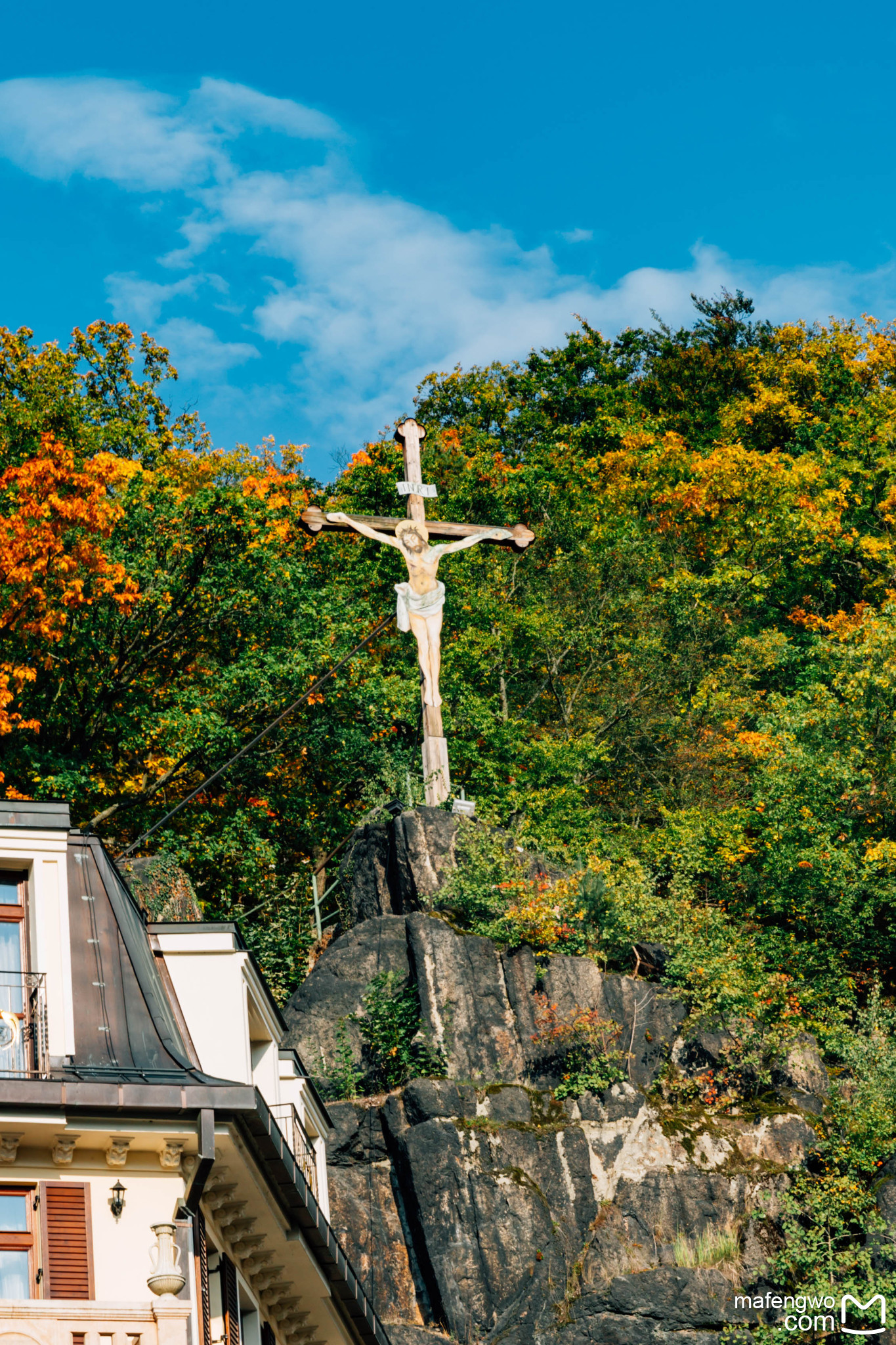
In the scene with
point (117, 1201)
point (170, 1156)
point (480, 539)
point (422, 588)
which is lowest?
point (117, 1201)

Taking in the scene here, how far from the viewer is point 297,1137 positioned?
20.4m

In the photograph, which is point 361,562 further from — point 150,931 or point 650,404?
point 150,931

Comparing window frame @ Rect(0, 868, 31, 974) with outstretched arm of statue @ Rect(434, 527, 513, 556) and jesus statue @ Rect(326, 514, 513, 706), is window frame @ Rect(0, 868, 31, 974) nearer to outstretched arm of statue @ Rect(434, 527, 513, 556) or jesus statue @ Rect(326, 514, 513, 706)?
jesus statue @ Rect(326, 514, 513, 706)

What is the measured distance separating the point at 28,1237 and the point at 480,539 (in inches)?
1011

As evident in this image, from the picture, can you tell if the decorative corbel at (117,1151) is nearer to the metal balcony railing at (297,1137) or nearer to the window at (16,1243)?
the window at (16,1243)

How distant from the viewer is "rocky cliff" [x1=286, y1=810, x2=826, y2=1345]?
28047mm

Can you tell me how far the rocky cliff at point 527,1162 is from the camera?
28047mm

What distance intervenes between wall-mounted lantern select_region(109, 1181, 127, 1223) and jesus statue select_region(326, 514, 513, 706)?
22597mm

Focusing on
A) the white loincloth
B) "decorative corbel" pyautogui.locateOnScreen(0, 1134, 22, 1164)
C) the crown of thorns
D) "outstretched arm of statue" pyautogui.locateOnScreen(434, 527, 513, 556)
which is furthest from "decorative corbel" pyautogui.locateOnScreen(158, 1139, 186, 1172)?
the crown of thorns

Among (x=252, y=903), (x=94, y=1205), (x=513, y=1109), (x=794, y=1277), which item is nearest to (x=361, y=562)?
(x=252, y=903)

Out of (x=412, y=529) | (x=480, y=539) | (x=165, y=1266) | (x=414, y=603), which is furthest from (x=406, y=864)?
(x=165, y=1266)

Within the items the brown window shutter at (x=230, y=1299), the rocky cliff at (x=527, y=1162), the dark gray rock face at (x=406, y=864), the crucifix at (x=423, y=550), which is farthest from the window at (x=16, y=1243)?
the crucifix at (x=423, y=550)
